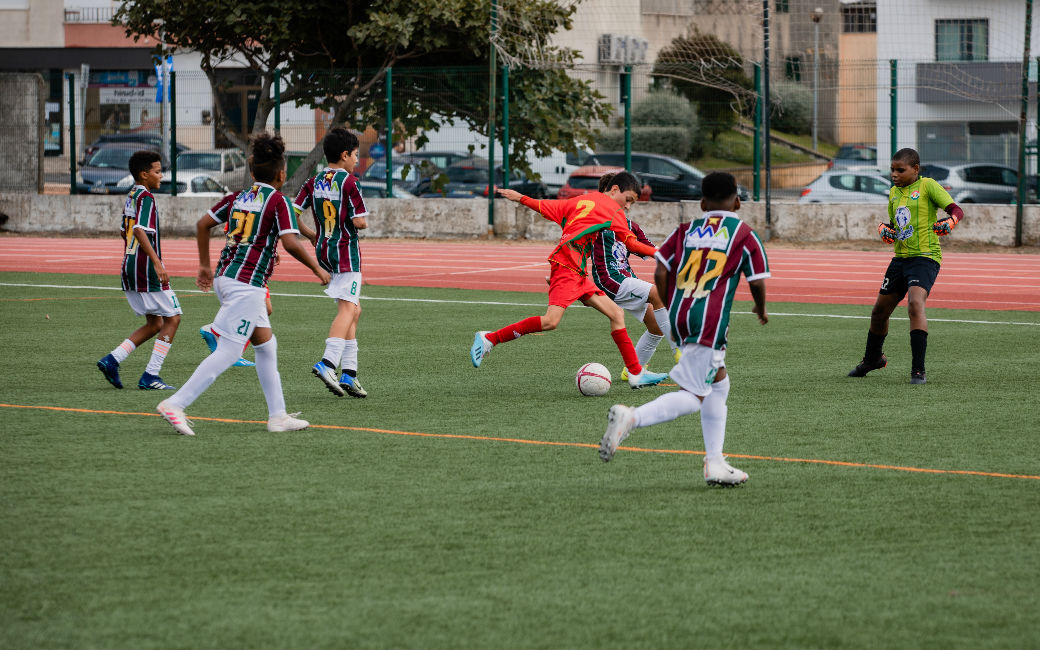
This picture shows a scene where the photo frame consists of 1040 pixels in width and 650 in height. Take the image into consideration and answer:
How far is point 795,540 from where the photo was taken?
5.52 metres

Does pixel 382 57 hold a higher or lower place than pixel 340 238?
higher

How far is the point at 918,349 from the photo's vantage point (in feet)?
32.6

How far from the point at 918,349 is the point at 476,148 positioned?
17962 millimetres

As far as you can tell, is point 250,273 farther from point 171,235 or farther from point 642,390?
point 171,235

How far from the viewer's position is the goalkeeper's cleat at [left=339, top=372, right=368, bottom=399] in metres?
9.29

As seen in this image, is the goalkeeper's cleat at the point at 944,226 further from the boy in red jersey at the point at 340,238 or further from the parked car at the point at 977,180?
the parked car at the point at 977,180

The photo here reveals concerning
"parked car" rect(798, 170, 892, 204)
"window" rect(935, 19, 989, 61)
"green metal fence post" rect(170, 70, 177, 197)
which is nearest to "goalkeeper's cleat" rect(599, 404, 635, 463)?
"parked car" rect(798, 170, 892, 204)

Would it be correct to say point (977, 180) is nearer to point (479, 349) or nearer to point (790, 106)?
point (790, 106)

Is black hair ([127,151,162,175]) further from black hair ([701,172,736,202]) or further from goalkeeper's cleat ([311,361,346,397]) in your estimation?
black hair ([701,172,736,202])

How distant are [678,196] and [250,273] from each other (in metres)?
20.5

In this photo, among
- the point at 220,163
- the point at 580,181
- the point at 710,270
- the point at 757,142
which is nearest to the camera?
the point at 710,270

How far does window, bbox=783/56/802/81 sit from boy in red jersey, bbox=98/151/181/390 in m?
17.3

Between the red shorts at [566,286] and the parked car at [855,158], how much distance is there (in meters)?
16.0

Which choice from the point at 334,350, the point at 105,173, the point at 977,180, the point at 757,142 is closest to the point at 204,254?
the point at 334,350
